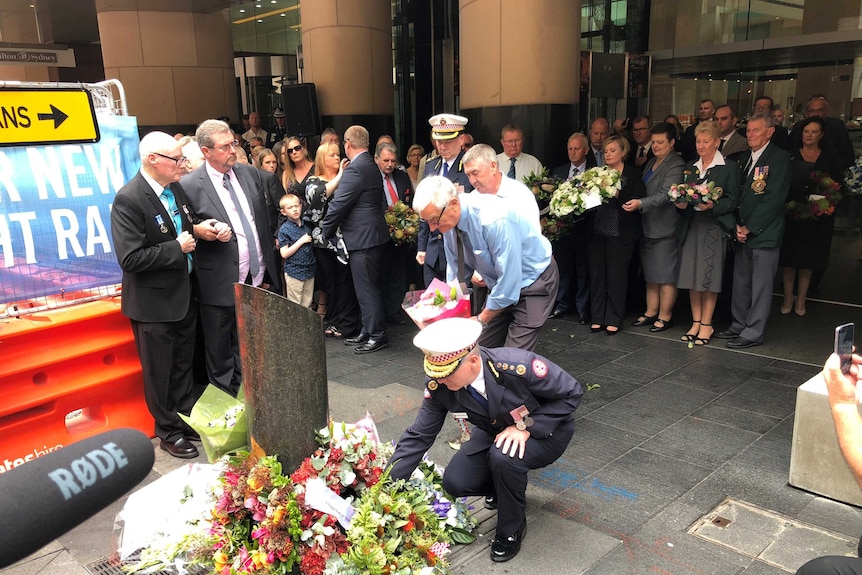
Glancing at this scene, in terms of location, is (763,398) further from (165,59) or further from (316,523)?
(165,59)

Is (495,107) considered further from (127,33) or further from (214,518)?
(127,33)

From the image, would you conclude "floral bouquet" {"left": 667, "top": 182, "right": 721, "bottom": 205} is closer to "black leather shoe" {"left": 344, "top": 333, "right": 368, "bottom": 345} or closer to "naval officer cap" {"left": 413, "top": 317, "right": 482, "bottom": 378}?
"black leather shoe" {"left": 344, "top": 333, "right": 368, "bottom": 345}

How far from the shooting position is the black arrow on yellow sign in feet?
15.1

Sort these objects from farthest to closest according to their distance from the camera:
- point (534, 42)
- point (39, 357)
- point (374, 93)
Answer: point (374, 93)
point (534, 42)
point (39, 357)

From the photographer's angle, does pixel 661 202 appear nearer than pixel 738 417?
No

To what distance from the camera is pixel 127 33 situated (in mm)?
14516

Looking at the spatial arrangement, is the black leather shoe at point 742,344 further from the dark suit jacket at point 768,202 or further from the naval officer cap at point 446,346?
the naval officer cap at point 446,346

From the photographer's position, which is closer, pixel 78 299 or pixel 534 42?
pixel 78 299

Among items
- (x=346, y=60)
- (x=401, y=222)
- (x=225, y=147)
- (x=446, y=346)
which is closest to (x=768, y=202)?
(x=401, y=222)

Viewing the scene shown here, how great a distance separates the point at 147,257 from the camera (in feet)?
14.1

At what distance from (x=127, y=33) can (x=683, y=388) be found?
13.8 m

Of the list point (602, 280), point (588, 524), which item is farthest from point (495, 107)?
point (588, 524)

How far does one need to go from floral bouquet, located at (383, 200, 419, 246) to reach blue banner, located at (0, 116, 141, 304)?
254 cm

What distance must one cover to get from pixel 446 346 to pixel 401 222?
4.06m
